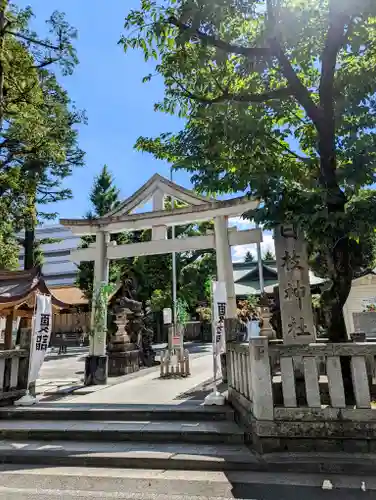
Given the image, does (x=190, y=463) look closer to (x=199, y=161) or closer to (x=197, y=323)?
(x=199, y=161)

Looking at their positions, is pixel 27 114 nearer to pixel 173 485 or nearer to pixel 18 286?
pixel 18 286

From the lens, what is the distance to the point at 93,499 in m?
3.48

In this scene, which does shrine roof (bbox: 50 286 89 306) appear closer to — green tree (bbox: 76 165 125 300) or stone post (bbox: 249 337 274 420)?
green tree (bbox: 76 165 125 300)

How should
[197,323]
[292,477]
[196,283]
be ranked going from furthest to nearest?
[197,323], [196,283], [292,477]

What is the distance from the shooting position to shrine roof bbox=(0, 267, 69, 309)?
10028 mm

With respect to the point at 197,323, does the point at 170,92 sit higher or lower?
higher

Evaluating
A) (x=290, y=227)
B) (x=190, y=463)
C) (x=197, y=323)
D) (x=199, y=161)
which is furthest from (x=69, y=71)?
(x=197, y=323)

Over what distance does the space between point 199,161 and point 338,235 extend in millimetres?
2512

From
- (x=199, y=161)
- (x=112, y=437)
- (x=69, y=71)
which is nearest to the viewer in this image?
(x=112, y=437)

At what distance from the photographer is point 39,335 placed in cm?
709

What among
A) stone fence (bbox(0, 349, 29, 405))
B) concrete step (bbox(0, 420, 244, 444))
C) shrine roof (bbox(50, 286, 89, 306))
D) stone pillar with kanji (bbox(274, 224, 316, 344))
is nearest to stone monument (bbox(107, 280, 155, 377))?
stone fence (bbox(0, 349, 29, 405))

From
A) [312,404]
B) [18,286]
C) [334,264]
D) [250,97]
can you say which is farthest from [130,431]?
[18,286]

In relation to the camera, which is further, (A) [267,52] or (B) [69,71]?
(B) [69,71]

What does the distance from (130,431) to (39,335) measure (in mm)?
3151
